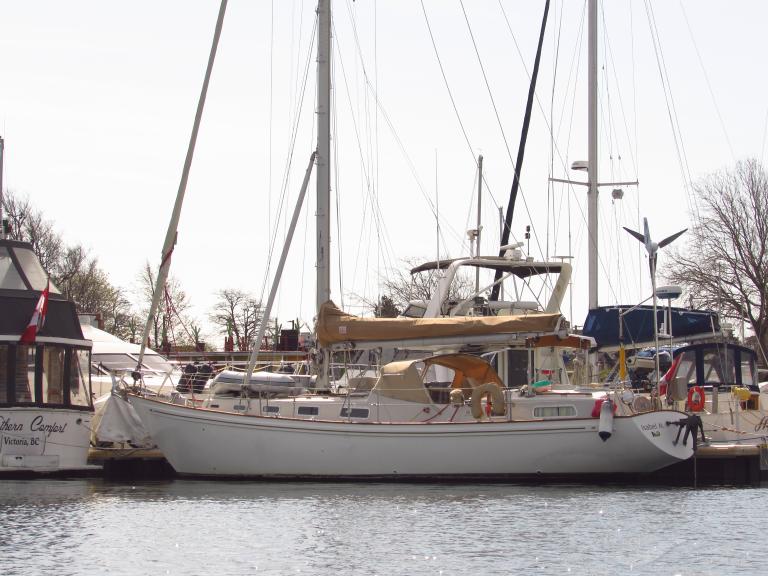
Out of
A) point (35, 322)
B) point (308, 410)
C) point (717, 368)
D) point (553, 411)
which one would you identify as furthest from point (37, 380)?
point (717, 368)

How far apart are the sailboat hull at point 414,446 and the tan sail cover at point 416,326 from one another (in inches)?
95.7

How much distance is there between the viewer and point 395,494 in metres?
28.6

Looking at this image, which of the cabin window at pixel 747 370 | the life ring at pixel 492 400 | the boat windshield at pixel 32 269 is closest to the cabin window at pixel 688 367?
the cabin window at pixel 747 370

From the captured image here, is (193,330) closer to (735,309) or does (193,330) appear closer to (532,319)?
(735,309)

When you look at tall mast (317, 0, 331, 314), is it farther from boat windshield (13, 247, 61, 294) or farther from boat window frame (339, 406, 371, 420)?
boat windshield (13, 247, 61, 294)

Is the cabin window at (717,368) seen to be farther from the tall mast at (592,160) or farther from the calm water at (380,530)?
the calm water at (380,530)

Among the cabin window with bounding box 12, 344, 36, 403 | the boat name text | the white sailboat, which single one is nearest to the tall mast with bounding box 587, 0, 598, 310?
the white sailboat

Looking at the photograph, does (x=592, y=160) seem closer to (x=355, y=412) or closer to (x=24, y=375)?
(x=355, y=412)

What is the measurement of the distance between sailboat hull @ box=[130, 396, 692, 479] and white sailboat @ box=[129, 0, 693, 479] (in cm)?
2

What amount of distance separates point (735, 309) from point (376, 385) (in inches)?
1424

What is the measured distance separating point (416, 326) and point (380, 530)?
8.45 meters

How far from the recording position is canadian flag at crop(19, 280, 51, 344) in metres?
30.9

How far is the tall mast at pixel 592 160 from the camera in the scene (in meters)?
39.3

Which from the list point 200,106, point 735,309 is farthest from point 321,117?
point 735,309
